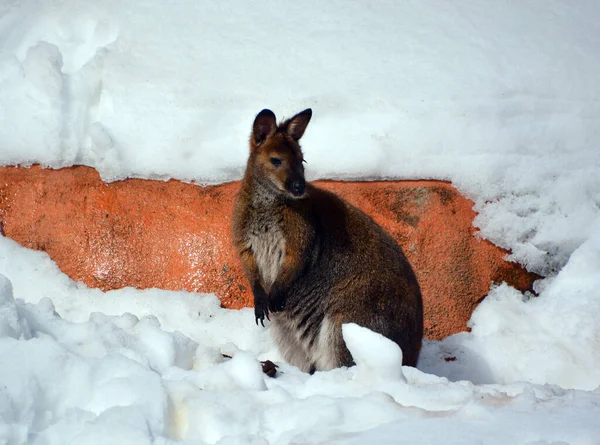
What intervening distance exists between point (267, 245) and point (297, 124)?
26.0 inches

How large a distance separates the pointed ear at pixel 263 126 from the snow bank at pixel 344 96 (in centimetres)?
84

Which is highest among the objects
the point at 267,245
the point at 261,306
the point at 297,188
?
the point at 297,188

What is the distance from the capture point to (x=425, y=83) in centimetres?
513

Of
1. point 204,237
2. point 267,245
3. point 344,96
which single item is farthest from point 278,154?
point 344,96

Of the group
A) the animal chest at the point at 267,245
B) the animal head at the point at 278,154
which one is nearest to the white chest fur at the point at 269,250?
the animal chest at the point at 267,245

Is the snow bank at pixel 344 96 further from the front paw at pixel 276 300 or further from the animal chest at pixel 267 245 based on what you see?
the front paw at pixel 276 300

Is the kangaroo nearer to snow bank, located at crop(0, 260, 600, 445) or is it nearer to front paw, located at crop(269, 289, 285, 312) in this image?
front paw, located at crop(269, 289, 285, 312)

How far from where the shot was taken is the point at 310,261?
13.6ft

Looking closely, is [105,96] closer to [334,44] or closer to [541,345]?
[334,44]

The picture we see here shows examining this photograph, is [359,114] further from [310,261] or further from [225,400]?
[225,400]

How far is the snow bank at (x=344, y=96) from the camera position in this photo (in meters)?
4.96

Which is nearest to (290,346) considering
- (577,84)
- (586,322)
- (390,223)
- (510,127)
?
(390,223)

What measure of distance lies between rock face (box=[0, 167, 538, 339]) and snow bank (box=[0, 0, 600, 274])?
104 mm

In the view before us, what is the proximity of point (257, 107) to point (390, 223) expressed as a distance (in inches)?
45.2
